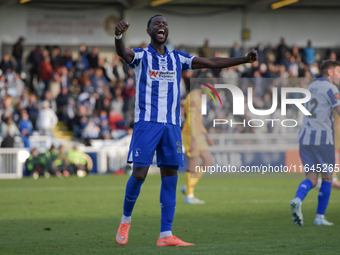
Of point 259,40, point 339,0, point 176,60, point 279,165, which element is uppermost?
point 339,0

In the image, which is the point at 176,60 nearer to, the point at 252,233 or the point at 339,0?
the point at 252,233

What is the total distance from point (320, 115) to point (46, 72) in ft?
56.3

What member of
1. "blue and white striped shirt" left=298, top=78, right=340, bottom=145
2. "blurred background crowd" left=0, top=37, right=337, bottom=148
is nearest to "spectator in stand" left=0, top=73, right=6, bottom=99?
"blurred background crowd" left=0, top=37, right=337, bottom=148

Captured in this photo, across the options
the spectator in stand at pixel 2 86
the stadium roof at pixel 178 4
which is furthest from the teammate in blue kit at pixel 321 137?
the stadium roof at pixel 178 4

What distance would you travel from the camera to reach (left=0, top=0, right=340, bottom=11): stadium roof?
27.5m

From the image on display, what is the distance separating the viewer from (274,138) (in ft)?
65.5

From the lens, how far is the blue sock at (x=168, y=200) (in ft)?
18.7

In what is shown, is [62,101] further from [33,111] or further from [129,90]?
[129,90]

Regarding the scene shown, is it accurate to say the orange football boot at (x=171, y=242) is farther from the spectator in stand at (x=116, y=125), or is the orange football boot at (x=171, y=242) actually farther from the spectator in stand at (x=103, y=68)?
the spectator in stand at (x=103, y=68)

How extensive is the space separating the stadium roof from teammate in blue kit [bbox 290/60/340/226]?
20.6 meters

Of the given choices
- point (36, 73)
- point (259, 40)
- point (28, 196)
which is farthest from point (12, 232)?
point (259, 40)

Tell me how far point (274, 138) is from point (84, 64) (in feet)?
28.9

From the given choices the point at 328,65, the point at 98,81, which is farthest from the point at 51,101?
the point at 328,65

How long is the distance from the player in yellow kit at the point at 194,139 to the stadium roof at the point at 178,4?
17.8m
